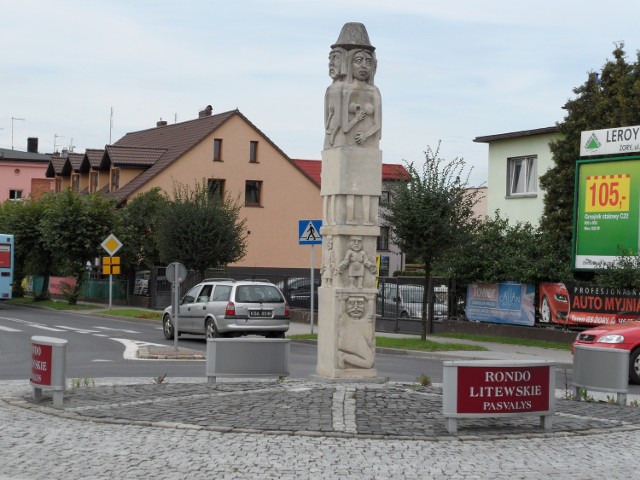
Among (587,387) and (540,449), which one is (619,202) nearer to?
(587,387)

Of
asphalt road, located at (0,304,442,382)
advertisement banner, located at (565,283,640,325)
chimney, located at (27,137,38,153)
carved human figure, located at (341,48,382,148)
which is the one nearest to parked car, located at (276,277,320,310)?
asphalt road, located at (0,304,442,382)

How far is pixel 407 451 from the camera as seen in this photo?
10.8 metres

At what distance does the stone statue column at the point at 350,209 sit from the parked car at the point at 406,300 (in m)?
18.2

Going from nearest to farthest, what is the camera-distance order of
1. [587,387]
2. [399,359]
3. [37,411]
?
[37,411] < [587,387] < [399,359]

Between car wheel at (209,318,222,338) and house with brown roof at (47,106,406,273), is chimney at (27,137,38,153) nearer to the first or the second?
house with brown roof at (47,106,406,273)

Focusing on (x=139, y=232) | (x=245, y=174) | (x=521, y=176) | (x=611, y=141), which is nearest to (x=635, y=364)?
(x=611, y=141)

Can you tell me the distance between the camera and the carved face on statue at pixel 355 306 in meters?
15.4

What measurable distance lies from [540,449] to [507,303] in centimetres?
2045

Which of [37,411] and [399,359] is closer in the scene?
[37,411]

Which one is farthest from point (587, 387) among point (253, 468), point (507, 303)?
→ point (507, 303)

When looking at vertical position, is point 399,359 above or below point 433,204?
below

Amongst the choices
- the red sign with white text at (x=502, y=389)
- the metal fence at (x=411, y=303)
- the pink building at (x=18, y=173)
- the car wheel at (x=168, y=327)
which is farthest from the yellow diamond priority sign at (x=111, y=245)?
the pink building at (x=18, y=173)

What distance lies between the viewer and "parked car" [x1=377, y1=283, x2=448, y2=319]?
33812mm

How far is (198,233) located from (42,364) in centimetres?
2737
